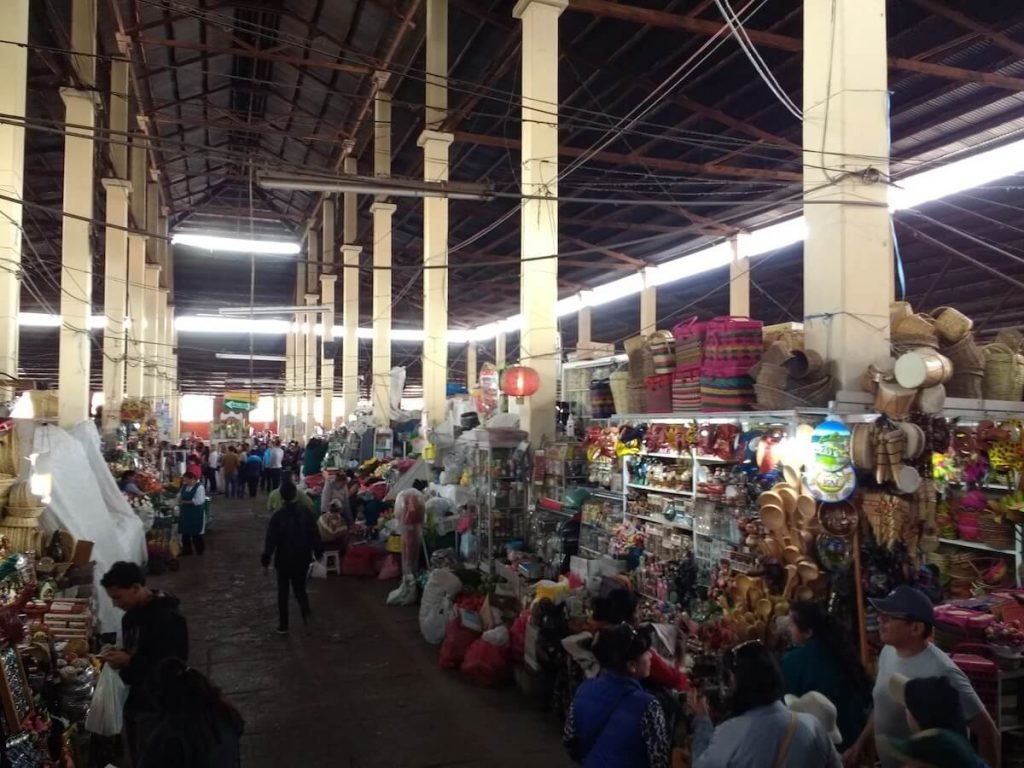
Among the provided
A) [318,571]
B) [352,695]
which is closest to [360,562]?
[318,571]

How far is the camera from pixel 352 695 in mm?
4750

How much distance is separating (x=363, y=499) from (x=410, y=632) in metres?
4.28

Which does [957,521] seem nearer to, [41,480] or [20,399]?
[41,480]

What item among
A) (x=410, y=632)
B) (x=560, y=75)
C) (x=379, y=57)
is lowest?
(x=410, y=632)

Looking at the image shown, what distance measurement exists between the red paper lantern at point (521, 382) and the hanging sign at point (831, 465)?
3.90 metres

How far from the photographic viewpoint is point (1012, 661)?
2.99 m

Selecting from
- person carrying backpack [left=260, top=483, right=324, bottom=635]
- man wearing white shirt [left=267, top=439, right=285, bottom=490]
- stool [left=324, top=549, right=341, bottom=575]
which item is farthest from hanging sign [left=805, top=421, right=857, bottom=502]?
man wearing white shirt [left=267, top=439, right=285, bottom=490]

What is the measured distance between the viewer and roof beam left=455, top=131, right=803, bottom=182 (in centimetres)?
1140

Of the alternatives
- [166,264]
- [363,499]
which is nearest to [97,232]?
[166,264]

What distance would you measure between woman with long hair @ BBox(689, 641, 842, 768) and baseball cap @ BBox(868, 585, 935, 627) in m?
0.56

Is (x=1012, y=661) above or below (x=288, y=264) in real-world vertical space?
below

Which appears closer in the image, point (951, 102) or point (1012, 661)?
point (1012, 661)

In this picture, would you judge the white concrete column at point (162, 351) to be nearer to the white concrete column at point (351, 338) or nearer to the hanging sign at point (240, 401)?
the hanging sign at point (240, 401)

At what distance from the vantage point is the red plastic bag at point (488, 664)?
195 inches
